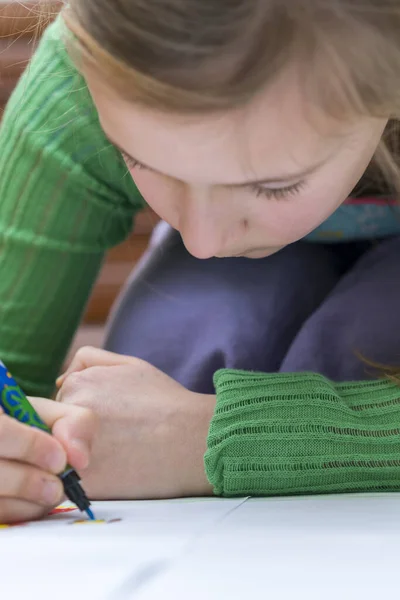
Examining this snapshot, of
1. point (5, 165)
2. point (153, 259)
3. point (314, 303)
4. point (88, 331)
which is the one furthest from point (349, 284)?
point (88, 331)

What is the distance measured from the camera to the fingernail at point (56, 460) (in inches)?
18.9

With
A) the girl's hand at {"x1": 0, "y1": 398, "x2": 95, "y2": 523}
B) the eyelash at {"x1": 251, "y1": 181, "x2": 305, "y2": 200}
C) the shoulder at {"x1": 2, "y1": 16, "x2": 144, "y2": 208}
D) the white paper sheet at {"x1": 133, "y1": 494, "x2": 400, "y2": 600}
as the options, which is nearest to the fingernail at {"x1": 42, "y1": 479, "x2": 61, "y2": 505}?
the girl's hand at {"x1": 0, "y1": 398, "x2": 95, "y2": 523}

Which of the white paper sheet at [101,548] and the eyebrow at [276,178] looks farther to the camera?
the eyebrow at [276,178]

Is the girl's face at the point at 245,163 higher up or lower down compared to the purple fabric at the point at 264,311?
higher up

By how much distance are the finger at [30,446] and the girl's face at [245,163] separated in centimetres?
15

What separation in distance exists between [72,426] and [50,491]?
1.9 inches

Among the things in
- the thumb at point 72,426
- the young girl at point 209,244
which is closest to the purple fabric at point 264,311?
the young girl at point 209,244

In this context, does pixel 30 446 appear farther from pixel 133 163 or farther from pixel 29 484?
pixel 133 163

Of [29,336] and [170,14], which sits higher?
[170,14]

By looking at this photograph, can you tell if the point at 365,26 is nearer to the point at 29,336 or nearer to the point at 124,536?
the point at 124,536

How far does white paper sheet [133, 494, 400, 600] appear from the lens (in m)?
0.33

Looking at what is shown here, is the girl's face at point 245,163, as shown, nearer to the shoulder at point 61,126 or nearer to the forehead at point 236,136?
the forehead at point 236,136

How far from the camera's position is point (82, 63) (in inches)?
18.6

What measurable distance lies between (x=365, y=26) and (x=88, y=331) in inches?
34.0
